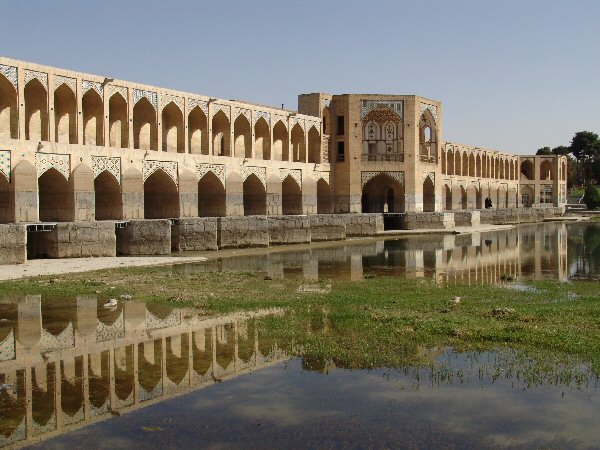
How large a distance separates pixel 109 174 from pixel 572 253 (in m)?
15.4

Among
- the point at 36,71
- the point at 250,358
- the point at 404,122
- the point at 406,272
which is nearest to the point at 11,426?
the point at 250,358

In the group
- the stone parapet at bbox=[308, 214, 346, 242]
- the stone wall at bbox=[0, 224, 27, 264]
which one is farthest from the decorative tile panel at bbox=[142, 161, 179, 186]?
the stone wall at bbox=[0, 224, 27, 264]

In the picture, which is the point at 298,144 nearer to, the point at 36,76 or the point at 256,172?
the point at 256,172

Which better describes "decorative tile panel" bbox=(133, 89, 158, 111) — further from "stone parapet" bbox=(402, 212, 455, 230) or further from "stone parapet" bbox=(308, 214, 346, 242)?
"stone parapet" bbox=(402, 212, 455, 230)

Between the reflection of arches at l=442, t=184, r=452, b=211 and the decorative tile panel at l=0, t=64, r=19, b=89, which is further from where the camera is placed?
the reflection of arches at l=442, t=184, r=452, b=211

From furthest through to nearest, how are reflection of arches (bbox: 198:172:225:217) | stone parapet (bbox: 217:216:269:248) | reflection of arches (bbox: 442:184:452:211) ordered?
reflection of arches (bbox: 442:184:452:211), reflection of arches (bbox: 198:172:225:217), stone parapet (bbox: 217:216:269:248)

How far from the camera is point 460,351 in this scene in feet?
25.1

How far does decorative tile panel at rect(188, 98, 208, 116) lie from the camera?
26500 millimetres

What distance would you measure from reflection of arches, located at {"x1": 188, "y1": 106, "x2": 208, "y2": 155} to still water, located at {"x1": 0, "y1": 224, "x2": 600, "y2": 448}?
60.4ft

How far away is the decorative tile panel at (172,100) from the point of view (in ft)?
82.6

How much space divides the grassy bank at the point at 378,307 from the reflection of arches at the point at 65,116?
8370 mm

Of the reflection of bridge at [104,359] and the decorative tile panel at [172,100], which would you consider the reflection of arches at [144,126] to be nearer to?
the decorative tile panel at [172,100]

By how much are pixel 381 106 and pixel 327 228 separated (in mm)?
9939

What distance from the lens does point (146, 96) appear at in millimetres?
24391
